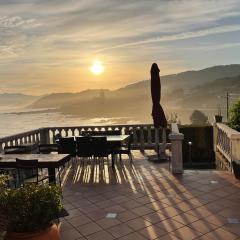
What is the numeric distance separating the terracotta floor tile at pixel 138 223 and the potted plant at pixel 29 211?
1.54 metres

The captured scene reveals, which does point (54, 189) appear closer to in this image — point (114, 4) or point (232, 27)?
point (114, 4)

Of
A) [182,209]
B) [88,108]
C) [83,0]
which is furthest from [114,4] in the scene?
[88,108]

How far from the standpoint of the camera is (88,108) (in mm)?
112188

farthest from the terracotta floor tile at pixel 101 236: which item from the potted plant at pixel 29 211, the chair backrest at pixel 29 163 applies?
the chair backrest at pixel 29 163

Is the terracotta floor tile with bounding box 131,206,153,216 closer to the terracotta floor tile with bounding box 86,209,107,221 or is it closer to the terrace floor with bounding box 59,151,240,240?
the terrace floor with bounding box 59,151,240,240

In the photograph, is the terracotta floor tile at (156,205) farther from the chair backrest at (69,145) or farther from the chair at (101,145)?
the chair backrest at (69,145)

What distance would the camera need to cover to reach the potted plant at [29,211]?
3.46m

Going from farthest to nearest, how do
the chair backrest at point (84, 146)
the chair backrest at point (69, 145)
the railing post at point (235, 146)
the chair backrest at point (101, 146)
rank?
1. the chair backrest at point (69, 145)
2. the chair backrest at point (84, 146)
3. the chair backrest at point (101, 146)
4. the railing post at point (235, 146)

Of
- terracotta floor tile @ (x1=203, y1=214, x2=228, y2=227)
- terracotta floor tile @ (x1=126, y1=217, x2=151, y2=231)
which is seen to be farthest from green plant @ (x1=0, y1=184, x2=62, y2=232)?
terracotta floor tile @ (x1=203, y1=214, x2=228, y2=227)

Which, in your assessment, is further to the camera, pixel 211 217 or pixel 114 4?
pixel 114 4

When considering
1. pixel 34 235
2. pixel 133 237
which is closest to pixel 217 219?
pixel 133 237

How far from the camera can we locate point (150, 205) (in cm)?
568

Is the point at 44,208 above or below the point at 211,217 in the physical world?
above

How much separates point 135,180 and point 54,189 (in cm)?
385
